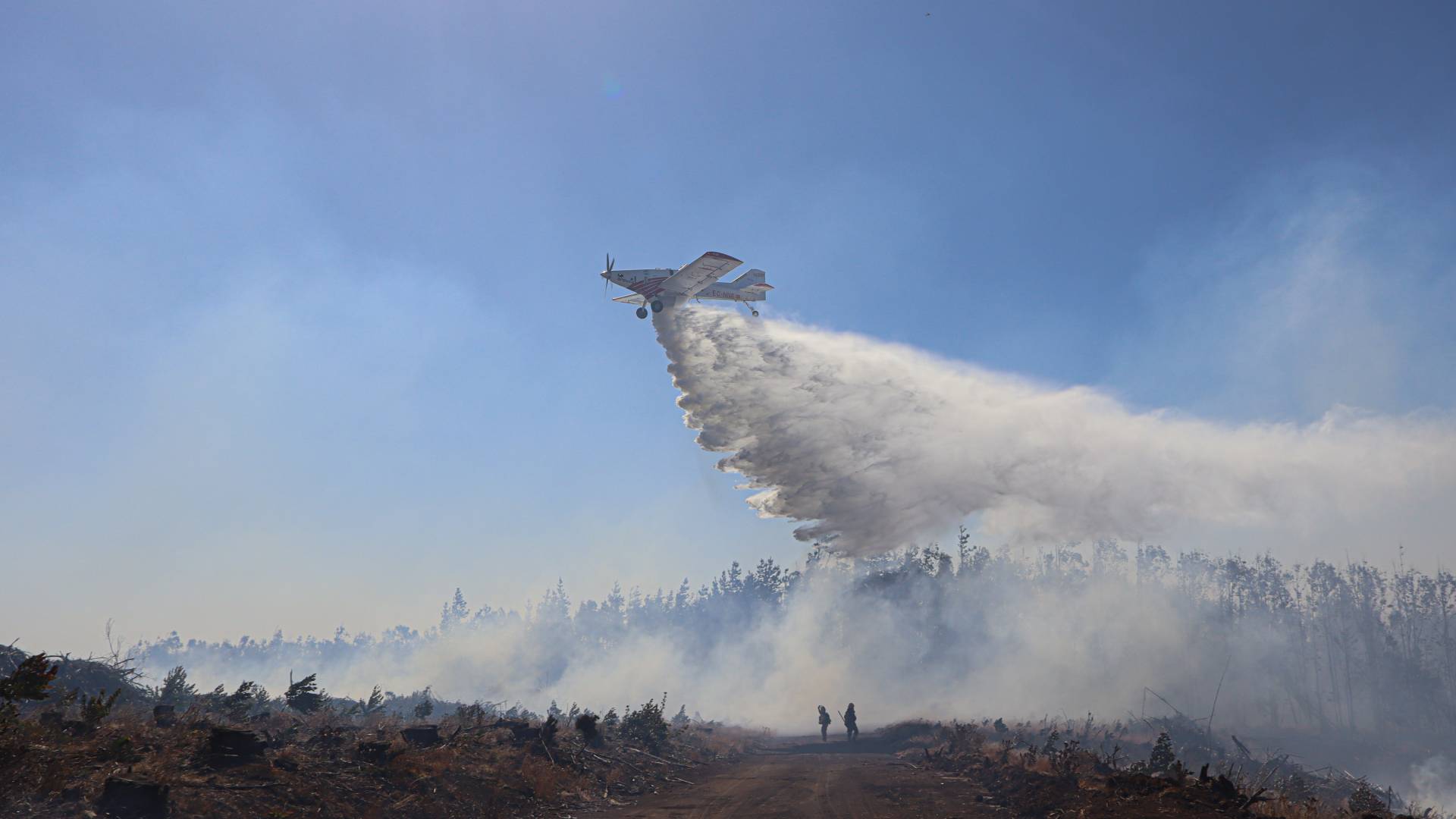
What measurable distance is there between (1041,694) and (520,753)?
2876 inches

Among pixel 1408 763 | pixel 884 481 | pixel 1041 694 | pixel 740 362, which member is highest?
pixel 740 362

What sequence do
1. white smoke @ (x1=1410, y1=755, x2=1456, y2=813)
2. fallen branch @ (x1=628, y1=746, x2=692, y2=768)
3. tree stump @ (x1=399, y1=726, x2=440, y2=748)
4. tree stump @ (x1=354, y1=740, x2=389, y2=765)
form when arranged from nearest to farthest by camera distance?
1. tree stump @ (x1=354, y1=740, x2=389, y2=765)
2. tree stump @ (x1=399, y1=726, x2=440, y2=748)
3. fallen branch @ (x1=628, y1=746, x2=692, y2=768)
4. white smoke @ (x1=1410, y1=755, x2=1456, y2=813)

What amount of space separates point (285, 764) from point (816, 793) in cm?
1182

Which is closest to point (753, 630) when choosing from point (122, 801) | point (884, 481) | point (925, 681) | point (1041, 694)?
point (925, 681)

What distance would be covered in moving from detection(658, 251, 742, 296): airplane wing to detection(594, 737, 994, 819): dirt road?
24019 millimetres

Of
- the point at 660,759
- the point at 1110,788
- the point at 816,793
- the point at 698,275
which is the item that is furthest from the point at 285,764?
the point at 698,275

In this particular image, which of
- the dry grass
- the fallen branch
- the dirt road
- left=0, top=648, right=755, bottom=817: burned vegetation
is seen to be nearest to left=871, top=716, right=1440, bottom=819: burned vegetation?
the dirt road

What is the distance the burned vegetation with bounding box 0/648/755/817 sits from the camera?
1020 centimetres

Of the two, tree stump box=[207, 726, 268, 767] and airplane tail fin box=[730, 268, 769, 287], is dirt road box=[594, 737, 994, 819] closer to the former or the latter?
tree stump box=[207, 726, 268, 767]

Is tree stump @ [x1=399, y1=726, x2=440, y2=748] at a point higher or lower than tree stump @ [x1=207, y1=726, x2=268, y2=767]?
lower

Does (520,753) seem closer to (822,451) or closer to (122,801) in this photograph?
(122,801)

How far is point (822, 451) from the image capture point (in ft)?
132

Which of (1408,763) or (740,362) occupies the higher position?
(740,362)

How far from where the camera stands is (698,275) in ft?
134
